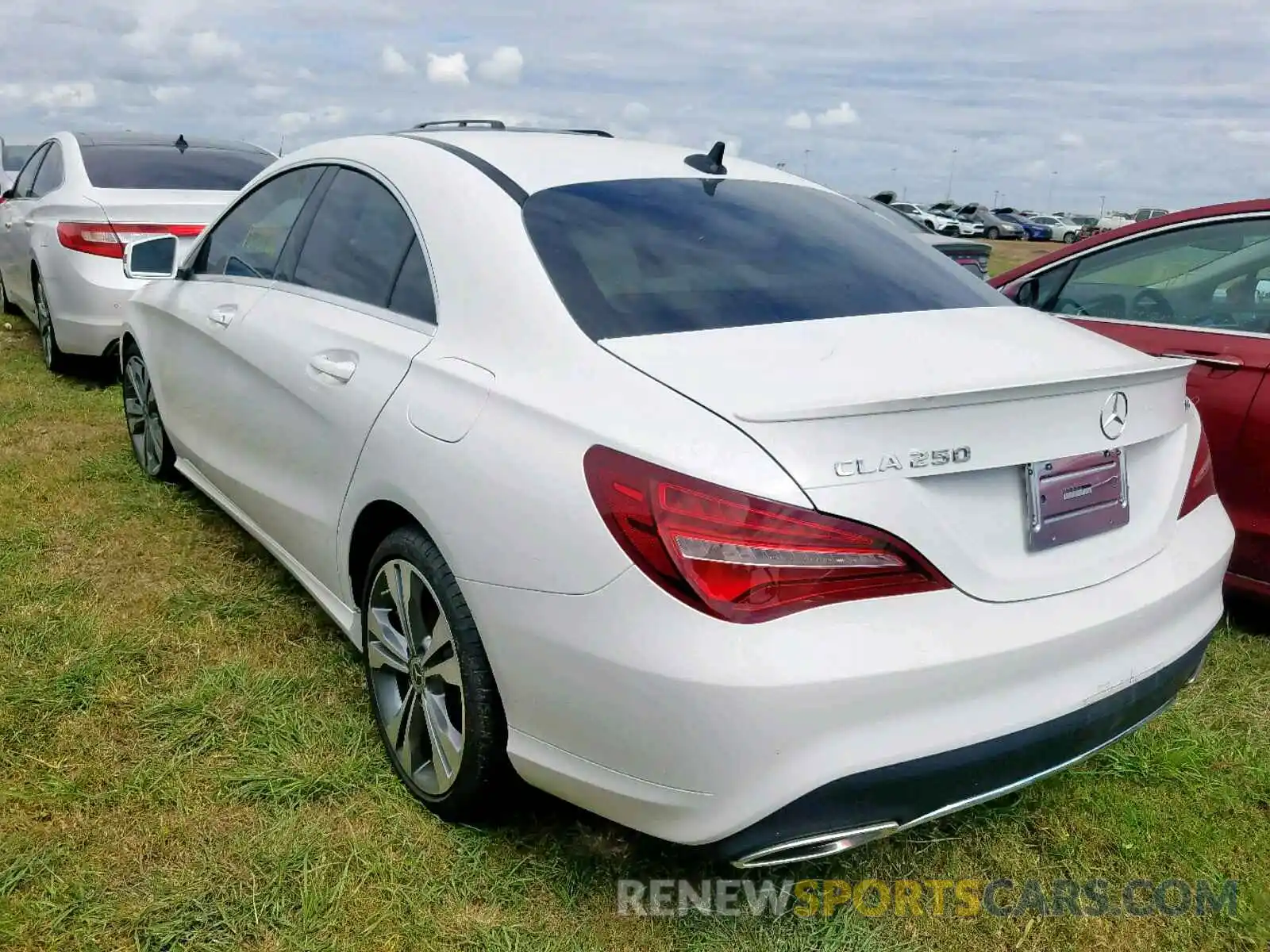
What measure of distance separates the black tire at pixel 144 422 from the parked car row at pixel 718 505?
1811 mm

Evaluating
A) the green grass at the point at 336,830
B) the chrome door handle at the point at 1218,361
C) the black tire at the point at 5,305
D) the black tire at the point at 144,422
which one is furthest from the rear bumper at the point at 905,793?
the black tire at the point at 5,305

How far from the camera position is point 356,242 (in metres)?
2.97

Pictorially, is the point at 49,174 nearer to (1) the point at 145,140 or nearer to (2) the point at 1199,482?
(1) the point at 145,140

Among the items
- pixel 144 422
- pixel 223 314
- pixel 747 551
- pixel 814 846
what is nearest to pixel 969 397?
pixel 747 551

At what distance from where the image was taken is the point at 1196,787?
8.94 feet

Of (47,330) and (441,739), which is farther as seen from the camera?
(47,330)

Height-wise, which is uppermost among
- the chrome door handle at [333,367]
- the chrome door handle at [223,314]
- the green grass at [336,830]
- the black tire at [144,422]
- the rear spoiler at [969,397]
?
the rear spoiler at [969,397]

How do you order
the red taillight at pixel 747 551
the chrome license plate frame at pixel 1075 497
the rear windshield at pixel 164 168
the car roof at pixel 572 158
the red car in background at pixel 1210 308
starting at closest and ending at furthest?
the red taillight at pixel 747 551 → the chrome license plate frame at pixel 1075 497 → the car roof at pixel 572 158 → the red car in background at pixel 1210 308 → the rear windshield at pixel 164 168

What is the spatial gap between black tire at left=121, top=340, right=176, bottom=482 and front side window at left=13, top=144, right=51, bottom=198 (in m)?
3.48

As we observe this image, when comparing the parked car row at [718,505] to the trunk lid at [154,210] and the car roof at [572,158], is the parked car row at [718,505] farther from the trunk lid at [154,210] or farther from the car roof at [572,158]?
the trunk lid at [154,210]

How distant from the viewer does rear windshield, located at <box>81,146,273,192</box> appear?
6324 mm

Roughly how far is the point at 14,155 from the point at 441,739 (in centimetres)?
1277

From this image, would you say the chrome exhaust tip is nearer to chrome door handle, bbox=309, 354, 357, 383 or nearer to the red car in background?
chrome door handle, bbox=309, 354, 357, 383

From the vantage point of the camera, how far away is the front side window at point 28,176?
7379mm
